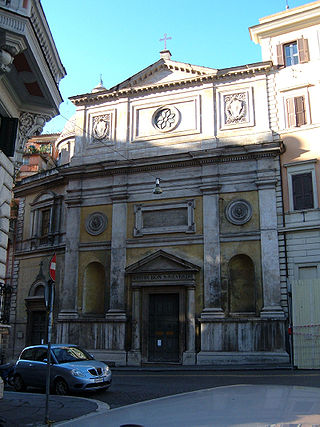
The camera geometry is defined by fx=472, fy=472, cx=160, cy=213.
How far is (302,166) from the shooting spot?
891 inches

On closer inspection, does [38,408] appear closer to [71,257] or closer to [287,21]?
[71,257]

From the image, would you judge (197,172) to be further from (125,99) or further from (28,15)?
(28,15)

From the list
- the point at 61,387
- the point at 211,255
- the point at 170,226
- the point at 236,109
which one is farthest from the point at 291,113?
the point at 61,387

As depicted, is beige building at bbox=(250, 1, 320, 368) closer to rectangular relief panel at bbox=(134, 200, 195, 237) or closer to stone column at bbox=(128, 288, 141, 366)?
rectangular relief panel at bbox=(134, 200, 195, 237)

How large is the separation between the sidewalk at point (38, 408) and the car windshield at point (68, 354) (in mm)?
Answer: 1553

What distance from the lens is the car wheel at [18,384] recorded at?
48.1 ft

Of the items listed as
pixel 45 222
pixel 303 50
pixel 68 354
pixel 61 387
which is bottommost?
pixel 61 387

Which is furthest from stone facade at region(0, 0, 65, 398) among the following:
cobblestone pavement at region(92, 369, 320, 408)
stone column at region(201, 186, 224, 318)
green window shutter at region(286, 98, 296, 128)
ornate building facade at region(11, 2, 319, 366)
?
green window shutter at region(286, 98, 296, 128)

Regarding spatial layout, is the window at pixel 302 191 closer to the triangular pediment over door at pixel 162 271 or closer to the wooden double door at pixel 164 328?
the triangular pediment over door at pixel 162 271

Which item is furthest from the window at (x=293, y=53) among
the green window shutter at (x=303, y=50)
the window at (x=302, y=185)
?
the window at (x=302, y=185)

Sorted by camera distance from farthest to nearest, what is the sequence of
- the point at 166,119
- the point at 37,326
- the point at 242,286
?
the point at 37,326, the point at 166,119, the point at 242,286

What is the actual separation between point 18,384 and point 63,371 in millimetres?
2311

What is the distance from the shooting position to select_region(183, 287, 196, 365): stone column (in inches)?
859

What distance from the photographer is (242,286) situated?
74.6 feet
